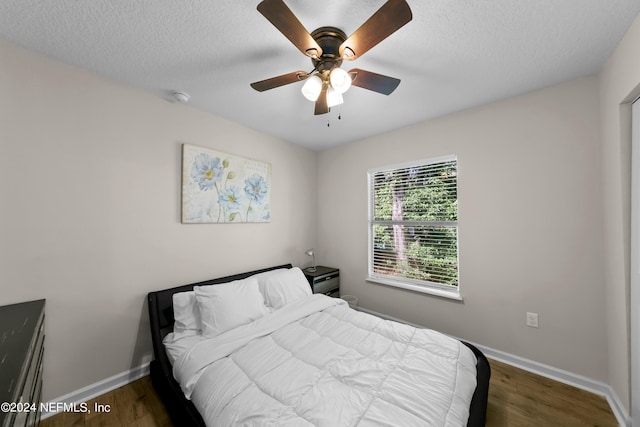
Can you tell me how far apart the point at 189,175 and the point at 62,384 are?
1.81m

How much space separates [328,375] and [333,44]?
6.41 ft

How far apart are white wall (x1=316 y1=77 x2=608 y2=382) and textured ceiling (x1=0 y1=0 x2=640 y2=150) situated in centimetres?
29

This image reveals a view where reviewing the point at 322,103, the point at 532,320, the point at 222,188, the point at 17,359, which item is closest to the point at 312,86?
the point at 322,103

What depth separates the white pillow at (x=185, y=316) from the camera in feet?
6.68

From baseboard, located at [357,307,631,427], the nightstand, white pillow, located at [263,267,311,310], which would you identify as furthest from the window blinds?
white pillow, located at [263,267,311,310]

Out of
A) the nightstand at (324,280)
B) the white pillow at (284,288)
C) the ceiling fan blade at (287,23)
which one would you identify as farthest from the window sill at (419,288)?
the ceiling fan blade at (287,23)

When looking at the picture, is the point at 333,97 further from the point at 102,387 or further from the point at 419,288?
the point at 102,387

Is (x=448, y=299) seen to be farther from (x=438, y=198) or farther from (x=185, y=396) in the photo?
(x=185, y=396)

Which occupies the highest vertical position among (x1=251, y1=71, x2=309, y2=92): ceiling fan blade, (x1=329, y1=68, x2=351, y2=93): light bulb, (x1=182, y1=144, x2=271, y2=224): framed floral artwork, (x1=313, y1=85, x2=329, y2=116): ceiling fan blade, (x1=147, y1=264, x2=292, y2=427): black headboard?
(x1=251, y1=71, x2=309, y2=92): ceiling fan blade

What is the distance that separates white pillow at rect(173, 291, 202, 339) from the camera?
6.68 feet

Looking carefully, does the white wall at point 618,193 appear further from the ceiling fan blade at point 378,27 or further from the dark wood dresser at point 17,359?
the dark wood dresser at point 17,359

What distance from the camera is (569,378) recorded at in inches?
79.5

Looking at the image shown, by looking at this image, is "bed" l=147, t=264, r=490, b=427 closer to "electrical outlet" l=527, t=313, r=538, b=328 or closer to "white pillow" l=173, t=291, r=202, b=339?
"white pillow" l=173, t=291, r=202, b=339

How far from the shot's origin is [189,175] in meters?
2.43
